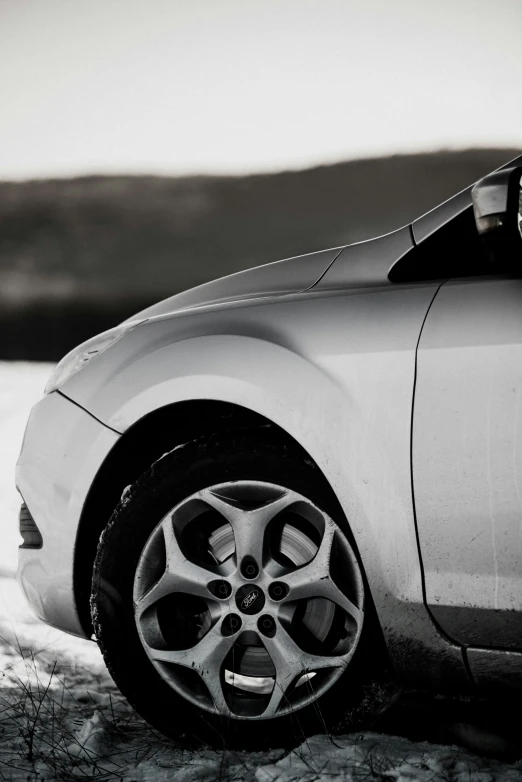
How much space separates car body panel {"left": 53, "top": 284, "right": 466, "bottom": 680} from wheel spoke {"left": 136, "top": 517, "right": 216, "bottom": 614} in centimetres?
32

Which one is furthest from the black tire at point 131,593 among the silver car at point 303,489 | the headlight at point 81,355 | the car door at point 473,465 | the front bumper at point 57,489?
the headlight at point 81,355

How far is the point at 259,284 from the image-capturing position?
2.40 meters

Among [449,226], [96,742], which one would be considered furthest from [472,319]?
[96,742]

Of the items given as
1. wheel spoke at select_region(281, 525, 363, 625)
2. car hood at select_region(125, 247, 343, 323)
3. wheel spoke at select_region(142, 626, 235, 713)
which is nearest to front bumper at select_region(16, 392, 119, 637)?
→ wheel spoke at select_region(142, 626, 235, 713)

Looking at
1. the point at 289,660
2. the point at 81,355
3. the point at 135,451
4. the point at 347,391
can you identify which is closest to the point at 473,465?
the point at 347,391

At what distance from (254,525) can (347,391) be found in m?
0.40

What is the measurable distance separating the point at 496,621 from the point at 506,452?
0.36m

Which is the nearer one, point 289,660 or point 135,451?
point 289,660

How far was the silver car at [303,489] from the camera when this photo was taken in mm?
1659

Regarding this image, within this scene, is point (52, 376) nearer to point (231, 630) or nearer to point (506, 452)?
point (231, 630)

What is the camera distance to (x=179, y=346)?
199cm

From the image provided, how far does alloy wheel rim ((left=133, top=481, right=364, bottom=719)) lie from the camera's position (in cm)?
185

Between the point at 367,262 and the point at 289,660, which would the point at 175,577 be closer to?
the point at 289,660

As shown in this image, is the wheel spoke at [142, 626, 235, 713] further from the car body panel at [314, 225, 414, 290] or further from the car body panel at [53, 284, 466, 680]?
the car body panel at [314, 225, 414, 290]
